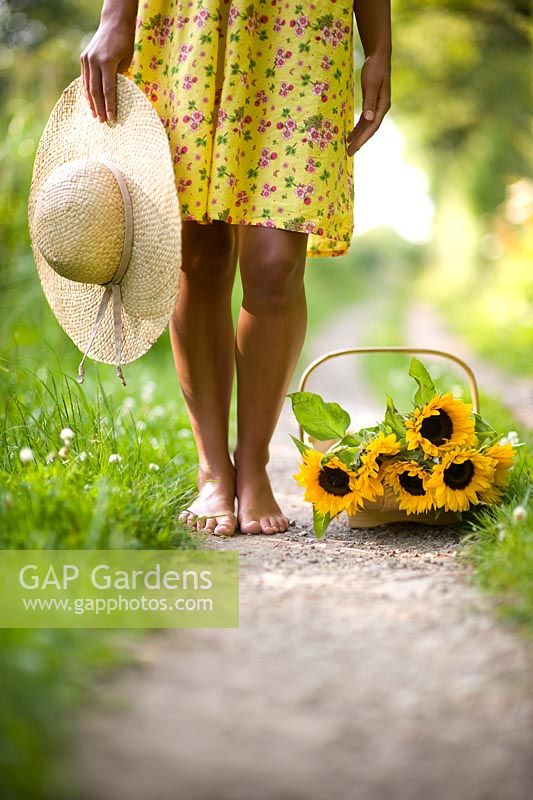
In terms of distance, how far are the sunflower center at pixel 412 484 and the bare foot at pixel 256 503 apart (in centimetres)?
34

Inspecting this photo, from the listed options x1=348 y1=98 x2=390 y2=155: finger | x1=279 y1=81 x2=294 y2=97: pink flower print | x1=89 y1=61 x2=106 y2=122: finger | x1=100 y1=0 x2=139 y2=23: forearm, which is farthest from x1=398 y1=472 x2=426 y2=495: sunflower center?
x1=100 y1=0 x2=139 y2=23: forearm

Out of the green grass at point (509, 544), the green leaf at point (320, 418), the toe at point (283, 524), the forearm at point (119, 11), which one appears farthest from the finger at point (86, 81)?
the green grass at point (509, 544)

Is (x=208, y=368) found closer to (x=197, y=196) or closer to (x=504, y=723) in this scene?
(x=197, y=196)

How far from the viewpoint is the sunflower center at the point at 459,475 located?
6.88ft

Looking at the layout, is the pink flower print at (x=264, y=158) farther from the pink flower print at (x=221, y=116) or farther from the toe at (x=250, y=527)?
the toe at (x=250, y=527)

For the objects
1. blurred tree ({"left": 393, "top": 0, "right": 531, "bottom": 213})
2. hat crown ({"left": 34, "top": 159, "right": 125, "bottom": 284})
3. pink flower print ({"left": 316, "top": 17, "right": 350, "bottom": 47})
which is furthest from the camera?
blurred tree ({"left": 393, "top": 0, "right": 531, "bottom": 213})

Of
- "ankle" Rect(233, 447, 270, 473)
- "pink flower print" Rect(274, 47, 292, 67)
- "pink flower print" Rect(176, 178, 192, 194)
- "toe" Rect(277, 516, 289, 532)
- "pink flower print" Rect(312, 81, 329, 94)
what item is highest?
"pink flower print" Rect(274, 47, 292, 67)

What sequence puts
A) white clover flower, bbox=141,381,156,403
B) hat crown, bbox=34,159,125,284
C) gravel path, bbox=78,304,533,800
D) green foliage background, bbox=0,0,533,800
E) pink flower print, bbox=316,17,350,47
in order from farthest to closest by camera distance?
white clover flower, bbox=141,381,156,403 < pink flower print, bbox=316,17,350,47 < hat crown, bbox=34,159,125,284 < green foliage background, bbox=0,0,533,800 < gravel path, bbox=78,304,533,800

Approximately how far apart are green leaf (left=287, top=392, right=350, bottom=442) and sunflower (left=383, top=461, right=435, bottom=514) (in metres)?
0.15

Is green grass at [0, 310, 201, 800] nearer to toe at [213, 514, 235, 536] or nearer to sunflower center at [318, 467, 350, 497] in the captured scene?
toe at [213, 514, 235, 536]

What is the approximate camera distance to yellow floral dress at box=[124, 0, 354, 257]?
84.4 inches

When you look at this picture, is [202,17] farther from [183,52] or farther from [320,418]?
[320,418]

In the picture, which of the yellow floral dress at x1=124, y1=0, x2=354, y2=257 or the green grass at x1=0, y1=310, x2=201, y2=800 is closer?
the green grass at x1=0, y1=310, x2=201, y2=800

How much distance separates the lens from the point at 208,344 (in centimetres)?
233
